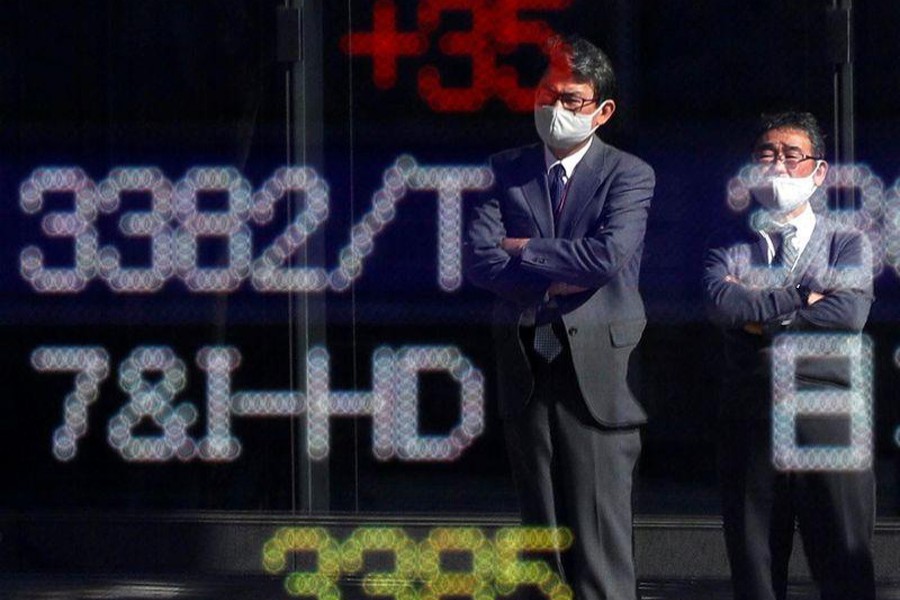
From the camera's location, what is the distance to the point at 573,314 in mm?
6449

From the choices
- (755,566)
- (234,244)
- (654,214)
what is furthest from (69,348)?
(755,566)

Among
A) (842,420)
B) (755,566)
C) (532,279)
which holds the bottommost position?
(755,566)

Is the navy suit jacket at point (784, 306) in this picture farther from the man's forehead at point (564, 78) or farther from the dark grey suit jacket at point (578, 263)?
the man's forehead at point (564, 78)

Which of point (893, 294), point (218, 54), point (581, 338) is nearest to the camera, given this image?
point (581, 338)

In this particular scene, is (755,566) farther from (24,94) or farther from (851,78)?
(24,94)

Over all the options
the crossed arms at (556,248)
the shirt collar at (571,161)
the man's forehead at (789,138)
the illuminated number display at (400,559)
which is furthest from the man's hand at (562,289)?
the illuminated number display at (400,559)

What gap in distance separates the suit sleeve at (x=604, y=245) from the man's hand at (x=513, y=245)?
0.10 ft

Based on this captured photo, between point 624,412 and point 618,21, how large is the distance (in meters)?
2.19

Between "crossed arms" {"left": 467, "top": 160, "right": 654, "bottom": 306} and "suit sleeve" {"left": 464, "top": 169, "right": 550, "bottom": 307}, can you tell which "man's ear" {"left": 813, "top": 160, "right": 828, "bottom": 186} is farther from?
"suit sleeve" {"left": 464, "top": 169, "right": 550, "bottom": 307}

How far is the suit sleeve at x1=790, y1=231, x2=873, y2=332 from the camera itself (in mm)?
6465

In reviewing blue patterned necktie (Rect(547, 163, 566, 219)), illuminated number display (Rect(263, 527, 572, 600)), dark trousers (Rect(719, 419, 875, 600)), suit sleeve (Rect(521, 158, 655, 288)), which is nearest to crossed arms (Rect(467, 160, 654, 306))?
suit sleeve (Rect(521, 158, 655, 288))

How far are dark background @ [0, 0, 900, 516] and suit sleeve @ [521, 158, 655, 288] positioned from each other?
1.38 m

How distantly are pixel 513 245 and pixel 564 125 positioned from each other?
0.41 meters

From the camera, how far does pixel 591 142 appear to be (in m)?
6.60
